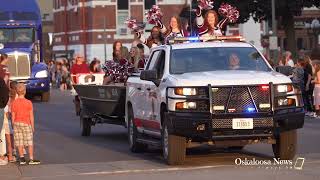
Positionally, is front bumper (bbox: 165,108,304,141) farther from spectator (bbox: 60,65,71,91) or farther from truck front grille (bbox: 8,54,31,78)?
spectator (bbox: 60,65,71,91)

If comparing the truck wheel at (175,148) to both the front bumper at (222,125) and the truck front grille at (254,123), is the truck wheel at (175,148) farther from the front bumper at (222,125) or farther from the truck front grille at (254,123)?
the truck front grille at (254,123)

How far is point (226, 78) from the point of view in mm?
13758

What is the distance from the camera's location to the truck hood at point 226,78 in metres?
13.7

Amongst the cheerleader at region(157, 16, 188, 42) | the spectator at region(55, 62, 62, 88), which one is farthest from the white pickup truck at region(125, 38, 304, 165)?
the spectator at region(55, 62, 62, 88)

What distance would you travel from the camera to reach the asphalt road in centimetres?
1316

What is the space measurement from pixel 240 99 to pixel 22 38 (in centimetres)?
2556

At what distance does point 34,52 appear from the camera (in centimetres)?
3825

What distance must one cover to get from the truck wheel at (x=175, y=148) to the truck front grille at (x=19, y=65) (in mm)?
24279

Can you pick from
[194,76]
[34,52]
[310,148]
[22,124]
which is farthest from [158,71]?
[34,52]

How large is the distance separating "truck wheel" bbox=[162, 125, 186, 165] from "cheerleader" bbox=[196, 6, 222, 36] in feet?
10.5

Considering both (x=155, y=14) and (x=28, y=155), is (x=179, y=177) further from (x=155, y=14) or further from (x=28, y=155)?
(x=155, y=14)

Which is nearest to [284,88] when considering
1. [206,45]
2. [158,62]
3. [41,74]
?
[206,45]

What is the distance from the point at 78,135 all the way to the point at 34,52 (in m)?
17.3

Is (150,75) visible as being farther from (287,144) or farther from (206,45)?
(287,144)
